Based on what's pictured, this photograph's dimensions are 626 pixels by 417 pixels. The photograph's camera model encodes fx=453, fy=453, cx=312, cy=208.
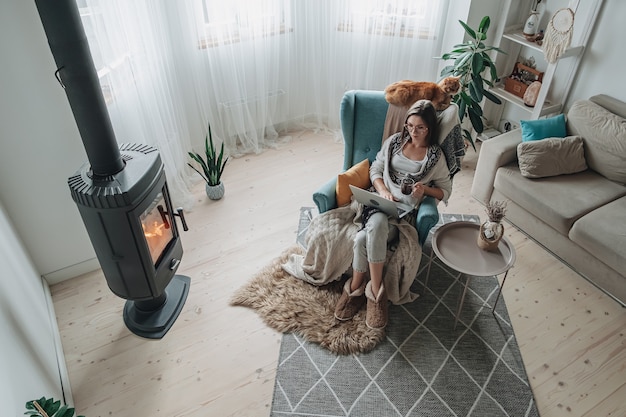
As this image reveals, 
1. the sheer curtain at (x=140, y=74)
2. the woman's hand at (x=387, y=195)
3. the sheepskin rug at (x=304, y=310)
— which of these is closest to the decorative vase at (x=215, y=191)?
the sheer curtain at (x=140, y=74)

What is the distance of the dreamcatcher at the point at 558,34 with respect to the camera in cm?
307

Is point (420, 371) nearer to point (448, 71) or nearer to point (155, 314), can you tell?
point (155, 314)

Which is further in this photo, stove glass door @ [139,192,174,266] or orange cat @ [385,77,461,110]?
orange cat @ [385,77,461,110]

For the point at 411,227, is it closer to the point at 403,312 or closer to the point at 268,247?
the point at 403,312

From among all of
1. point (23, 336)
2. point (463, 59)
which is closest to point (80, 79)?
point (23, 336)

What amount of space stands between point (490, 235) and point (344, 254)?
82 cm

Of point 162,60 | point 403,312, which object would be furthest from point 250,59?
point 403,312

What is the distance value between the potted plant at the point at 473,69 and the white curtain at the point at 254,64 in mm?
508

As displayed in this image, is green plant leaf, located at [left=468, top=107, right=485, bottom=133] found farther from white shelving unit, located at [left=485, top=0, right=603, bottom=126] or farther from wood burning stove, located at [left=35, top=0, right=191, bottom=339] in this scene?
wood burning stove, located at [left=35, top=0, right=191, bottom=339]

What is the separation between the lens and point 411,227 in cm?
263

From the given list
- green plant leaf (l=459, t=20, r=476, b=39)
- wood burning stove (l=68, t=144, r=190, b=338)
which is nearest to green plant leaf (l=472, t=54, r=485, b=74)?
green plant leaf (l=459, t=20, r=476, b=39)

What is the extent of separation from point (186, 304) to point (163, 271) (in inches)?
15.3

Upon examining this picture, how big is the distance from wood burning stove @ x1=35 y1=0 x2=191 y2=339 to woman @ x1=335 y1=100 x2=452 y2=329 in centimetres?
104

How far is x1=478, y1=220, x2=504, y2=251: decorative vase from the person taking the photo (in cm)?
241
